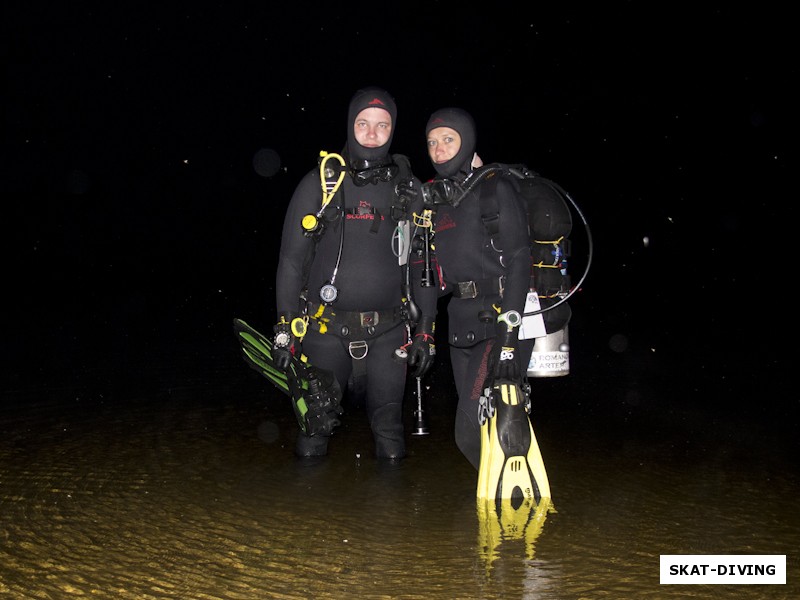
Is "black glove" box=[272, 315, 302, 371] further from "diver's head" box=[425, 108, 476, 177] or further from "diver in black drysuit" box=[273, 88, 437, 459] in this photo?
"diver's head" box=[425, 108, 476, 177]

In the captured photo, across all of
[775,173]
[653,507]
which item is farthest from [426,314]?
[775,173]

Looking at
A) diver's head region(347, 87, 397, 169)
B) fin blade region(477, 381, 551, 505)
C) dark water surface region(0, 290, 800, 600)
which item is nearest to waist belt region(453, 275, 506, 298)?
fin blade region(477, 381, 551, 505)

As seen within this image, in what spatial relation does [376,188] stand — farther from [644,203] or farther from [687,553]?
[644,203]

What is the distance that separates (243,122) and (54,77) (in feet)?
14.4

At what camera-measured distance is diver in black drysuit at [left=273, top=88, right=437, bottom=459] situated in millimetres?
4316

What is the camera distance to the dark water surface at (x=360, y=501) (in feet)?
9.57

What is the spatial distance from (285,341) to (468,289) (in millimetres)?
876

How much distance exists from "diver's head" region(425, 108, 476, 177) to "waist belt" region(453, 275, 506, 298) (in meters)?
0.53

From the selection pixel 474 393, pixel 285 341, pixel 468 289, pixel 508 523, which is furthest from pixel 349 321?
pixel 508 523

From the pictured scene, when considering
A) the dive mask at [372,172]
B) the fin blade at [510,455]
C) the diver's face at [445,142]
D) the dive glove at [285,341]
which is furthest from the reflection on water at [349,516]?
the diver's face at [445,142]

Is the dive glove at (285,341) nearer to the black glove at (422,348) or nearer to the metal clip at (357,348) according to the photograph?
the metal clip at (357,348)

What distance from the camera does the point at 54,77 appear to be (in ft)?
64.0

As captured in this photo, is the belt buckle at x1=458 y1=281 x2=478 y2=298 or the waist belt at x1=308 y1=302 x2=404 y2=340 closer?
the belt buckle at x1=458 y1=281 x2=478 y2=298

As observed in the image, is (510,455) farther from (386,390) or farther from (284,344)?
(284,344)
